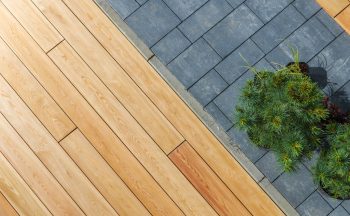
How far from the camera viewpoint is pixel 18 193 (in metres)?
4.85

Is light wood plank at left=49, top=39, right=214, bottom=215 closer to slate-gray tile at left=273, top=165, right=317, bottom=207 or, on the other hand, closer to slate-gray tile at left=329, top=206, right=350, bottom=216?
slate-gray tile at left=273, top=165, right=317, bottom=207

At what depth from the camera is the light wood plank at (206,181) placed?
4785mm

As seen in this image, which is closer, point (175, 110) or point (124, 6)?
point (175, 110)

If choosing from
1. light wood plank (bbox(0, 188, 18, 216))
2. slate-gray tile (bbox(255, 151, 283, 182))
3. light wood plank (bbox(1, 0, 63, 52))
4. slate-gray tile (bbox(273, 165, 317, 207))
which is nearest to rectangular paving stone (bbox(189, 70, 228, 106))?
slate-gray tile (bbox(255, 151, 283, 182))

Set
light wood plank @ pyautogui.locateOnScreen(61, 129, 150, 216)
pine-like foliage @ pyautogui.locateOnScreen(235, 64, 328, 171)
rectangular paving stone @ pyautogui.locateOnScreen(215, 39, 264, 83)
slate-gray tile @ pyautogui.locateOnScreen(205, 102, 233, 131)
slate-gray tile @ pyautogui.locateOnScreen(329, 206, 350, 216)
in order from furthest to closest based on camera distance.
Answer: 1. rectangular paving stone @ pyautogui.locateOnScreen(215, 39, 264, 83)
2. slate-gray tile @ pyautogui.locateOnScreen(205, 102, 233, 131)
3. light wood plank @ pyautogui.locateOnScreen(61, 129, 150, 216)
4. slate-gray tile @ pyautogui.locateOnScreen(329, 206, 350, 216)
5. pine-like foliage @ pyautogui.locateOnScreen(235, 64, 328, 171)

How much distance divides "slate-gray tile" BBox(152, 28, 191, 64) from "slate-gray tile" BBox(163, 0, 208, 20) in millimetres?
188

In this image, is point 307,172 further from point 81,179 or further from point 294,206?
point 81,179

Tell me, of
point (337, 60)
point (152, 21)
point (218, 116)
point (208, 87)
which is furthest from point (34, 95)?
point (337, 60)

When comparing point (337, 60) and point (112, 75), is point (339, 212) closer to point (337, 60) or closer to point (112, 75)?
point (337, 60)

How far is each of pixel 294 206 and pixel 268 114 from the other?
39.9 inches

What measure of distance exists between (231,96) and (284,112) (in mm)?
889

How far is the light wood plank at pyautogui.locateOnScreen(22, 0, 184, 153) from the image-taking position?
16.3 feet

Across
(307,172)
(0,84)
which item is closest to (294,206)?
(307,172)

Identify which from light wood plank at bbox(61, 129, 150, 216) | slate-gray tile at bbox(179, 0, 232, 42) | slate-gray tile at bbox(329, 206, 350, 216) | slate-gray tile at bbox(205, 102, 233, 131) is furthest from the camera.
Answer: slate-gray tile at bbox(179, 0, 232, 42)
